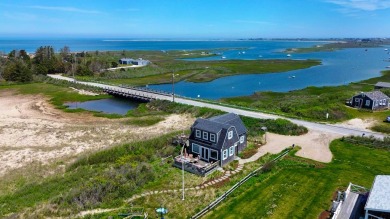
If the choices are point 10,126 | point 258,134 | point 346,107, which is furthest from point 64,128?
point 346,107

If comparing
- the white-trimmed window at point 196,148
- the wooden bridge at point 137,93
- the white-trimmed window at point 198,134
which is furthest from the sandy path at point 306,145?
the wooden bridge at point 137,93

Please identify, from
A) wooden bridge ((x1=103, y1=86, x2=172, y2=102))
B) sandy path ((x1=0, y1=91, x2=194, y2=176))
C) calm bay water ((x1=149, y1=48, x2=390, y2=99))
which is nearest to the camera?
sandy path ((x1=0, y1=91, x2=194, y2=176))

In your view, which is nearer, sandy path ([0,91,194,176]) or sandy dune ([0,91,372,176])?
sandy dune ([0,91,372,176])

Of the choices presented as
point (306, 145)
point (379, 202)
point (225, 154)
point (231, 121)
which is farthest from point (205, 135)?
point (379, 202)

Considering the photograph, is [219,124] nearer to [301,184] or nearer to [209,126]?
[209,126]

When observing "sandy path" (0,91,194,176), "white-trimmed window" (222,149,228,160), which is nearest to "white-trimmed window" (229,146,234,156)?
"white-trimmed window" (222,149,228,160)

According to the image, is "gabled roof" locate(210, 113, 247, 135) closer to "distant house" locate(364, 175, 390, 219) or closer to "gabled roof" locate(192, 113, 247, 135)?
"gabled roof" locate(192, 113, 247, 135)
